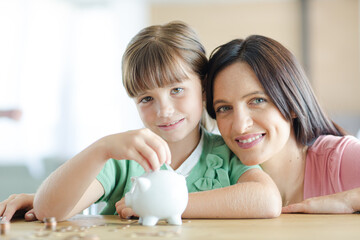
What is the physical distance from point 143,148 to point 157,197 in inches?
3.7

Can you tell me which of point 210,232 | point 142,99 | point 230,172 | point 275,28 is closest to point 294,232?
point 210,232

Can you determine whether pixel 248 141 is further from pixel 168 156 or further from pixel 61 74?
pixel 61 74

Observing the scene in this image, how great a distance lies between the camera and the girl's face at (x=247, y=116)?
1.24 m

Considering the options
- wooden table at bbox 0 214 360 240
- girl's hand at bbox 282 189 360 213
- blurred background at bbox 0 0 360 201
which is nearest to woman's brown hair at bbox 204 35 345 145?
girl's hand at bbox 282 189 360 213

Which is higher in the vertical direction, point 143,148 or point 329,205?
point 143,148

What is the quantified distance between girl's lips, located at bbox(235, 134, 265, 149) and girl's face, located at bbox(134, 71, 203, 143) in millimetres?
132

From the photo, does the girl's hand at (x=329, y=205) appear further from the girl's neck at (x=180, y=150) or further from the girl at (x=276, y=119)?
the girl's neck at (x=180, y=150)

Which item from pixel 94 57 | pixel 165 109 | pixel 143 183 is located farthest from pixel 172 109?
pixel 94 57

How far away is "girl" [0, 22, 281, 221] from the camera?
971mm

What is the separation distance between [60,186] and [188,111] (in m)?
0.40

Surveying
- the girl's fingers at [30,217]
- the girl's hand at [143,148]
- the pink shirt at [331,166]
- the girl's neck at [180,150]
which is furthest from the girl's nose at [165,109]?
the pink shirt at [331,166]

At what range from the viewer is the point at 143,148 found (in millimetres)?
864

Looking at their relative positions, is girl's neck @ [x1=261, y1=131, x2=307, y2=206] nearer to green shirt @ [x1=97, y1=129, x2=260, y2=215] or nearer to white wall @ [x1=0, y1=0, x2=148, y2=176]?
green shirt @ [x1=97, y1=129, x2=260, y2=215]

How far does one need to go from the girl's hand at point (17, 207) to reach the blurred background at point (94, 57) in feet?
11.7
